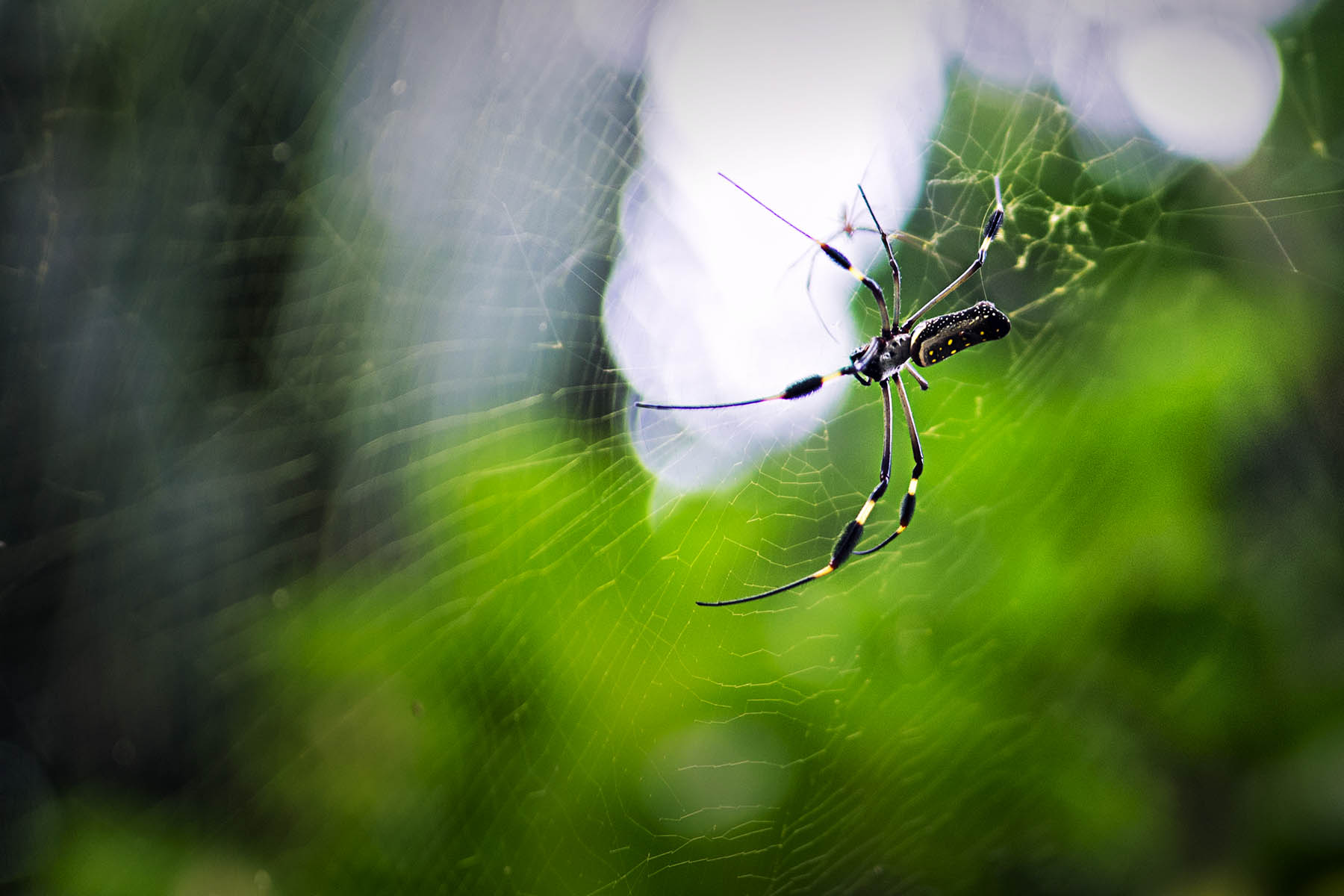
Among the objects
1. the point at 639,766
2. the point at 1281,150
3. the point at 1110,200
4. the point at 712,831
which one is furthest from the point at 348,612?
the point at 1281,150

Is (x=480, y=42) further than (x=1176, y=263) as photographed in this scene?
No

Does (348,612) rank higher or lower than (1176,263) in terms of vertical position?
lower

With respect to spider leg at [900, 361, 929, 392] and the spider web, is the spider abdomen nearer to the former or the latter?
spider leg at [900, 361, 929, 392]

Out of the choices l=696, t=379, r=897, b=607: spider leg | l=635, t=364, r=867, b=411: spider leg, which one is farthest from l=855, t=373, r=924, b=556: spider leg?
l=635, t=364, r=867, b=411: spider leg

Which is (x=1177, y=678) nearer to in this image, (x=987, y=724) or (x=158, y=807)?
(x=987, y=724)

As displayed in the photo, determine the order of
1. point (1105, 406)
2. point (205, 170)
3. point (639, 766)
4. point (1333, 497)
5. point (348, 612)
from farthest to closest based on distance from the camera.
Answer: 1. point (1105, 406)
2. point (1333, 497)
3. point (639, 766)
4. point (348, 612)
5. point (205, 170)
